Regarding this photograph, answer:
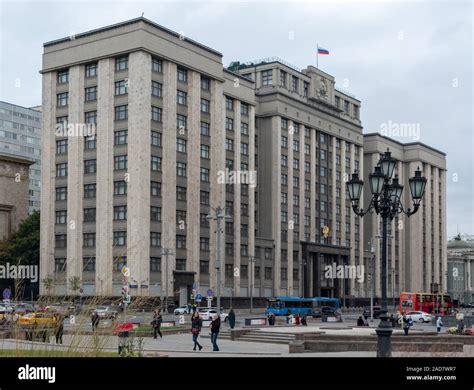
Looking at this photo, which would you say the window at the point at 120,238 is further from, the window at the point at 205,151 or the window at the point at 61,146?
the window at the point at 205,151

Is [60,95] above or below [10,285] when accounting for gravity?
above

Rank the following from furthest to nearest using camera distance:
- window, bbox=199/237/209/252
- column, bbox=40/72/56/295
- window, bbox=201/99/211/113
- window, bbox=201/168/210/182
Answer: window, bbox=201/99/211/113
window, bbox=201/168/210/182
window, bbox=199/237/209/252
column, bbox=40/72/56/295

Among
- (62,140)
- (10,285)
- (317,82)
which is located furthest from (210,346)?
(317,82)

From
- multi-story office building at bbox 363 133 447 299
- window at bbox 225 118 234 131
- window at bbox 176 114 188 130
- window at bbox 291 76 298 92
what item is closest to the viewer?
window at bbox 176 114 188 130

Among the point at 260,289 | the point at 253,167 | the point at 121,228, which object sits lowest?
the point at 260,289

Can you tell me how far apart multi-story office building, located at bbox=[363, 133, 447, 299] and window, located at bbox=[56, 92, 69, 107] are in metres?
59.3

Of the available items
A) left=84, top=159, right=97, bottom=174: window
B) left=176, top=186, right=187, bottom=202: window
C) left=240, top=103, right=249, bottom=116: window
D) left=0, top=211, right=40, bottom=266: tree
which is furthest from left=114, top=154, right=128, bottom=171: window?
left=240, top=103, right=249, bottom=116: window

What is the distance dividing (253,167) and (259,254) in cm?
1123

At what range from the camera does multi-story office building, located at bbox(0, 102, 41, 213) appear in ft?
433

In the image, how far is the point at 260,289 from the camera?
312 feet

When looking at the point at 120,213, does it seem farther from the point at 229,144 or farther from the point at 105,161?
the point at 229,144

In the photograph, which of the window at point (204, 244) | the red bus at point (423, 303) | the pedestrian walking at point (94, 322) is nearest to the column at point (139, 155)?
the window at point (204, 244)

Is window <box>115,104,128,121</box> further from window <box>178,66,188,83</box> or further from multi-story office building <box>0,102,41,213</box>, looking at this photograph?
multi-story office building <box>0,102,41,213</box>
